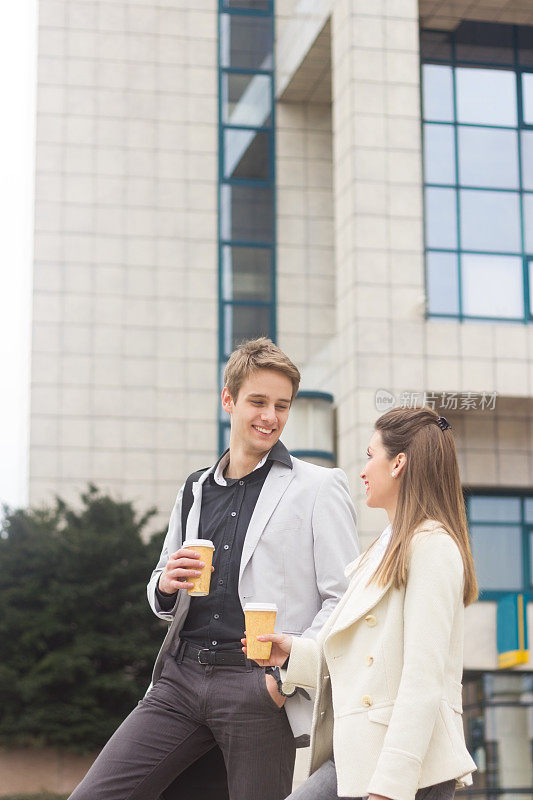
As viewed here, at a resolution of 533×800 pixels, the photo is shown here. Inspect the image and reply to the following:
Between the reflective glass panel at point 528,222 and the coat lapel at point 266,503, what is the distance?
1721 centimetres

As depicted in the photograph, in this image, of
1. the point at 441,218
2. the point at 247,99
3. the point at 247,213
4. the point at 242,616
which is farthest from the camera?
the point at 247,99

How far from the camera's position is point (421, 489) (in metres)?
3.84

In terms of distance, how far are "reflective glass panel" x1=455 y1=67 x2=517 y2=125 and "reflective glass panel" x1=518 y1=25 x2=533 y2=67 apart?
0.51 m

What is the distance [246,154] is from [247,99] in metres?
1.28

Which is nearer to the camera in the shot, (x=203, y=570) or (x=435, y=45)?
(x=203, y=570)

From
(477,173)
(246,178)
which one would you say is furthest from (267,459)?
(246,178)

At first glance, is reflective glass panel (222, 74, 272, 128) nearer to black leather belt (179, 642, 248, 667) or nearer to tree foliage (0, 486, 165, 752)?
tree foliage (0, 486, 165, 752)

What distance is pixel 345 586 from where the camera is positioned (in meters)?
4.52

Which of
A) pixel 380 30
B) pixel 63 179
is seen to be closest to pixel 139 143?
pixel 63 179

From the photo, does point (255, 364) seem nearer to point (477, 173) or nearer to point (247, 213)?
point (477, 173)

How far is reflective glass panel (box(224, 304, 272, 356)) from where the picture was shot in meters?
25.5

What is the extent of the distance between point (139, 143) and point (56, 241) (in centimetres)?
282

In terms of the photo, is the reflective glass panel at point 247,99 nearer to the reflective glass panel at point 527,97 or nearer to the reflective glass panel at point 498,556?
the reflective glass panel at point 527,97

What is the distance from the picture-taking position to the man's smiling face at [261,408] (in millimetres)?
4691
